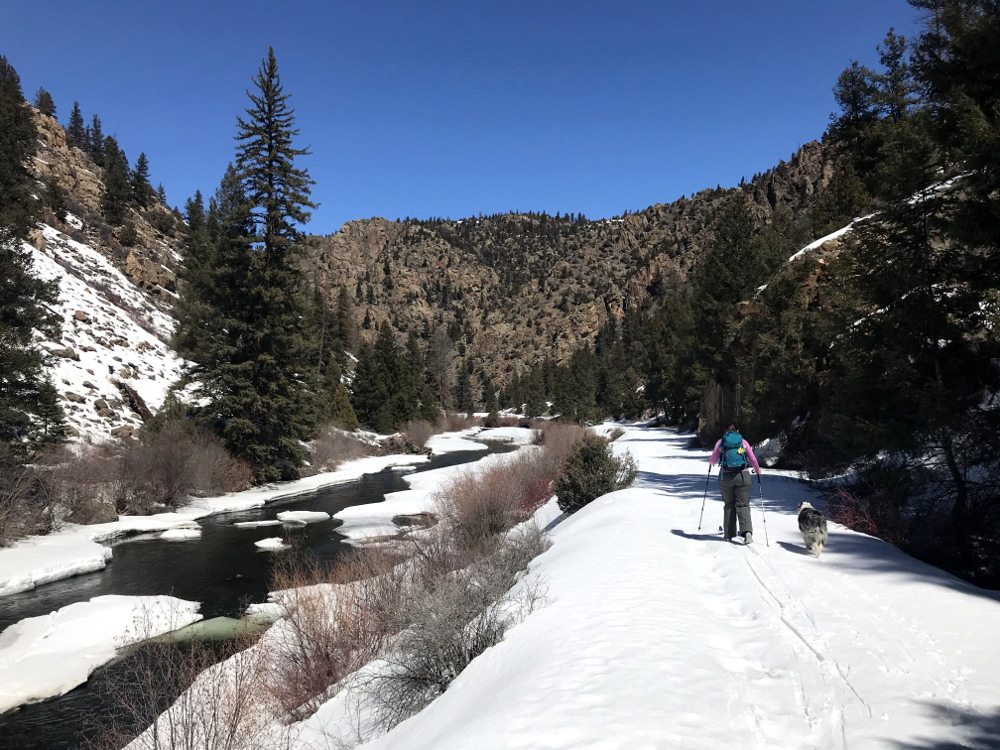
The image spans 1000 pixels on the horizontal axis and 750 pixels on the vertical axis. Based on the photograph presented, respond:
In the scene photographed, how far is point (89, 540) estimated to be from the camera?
56.4ft

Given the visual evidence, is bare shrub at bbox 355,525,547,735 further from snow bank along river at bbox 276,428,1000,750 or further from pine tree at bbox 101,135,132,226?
pine tree at bbox 101,135,132,226

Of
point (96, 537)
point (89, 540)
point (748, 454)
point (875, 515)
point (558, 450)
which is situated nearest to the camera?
point (748, 454)

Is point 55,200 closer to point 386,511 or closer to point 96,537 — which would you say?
point 96,537

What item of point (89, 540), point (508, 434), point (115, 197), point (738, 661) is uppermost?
point (115, 197)

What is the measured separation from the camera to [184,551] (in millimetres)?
17438

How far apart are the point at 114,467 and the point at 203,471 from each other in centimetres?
371

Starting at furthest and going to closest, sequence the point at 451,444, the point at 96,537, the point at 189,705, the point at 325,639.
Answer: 1. the point at 451,444
2. the point at 96,537
3. the point at 325,639
4. the point at 189,705

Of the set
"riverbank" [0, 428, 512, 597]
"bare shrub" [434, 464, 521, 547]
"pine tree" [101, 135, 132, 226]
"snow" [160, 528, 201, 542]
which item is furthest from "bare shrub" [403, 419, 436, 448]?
"pine tree" [101, 135, 132, 226]

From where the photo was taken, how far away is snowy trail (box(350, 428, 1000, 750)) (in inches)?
156

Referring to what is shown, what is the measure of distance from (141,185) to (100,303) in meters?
41.0

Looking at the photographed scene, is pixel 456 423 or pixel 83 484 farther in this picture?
pixel 456 423

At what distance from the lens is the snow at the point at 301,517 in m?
21.9

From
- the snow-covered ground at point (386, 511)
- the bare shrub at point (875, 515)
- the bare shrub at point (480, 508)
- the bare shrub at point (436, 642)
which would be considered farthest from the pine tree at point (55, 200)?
the bare shrub at point (875, 515)

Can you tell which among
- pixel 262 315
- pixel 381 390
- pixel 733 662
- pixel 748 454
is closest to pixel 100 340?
pixel 262 315
